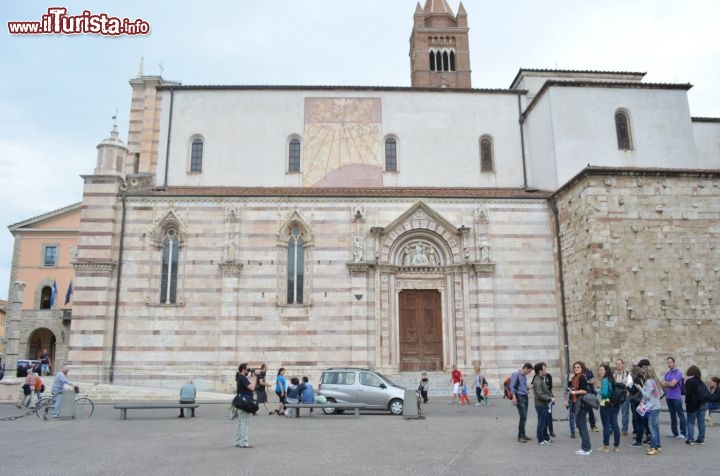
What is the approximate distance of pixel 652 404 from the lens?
1186 cm

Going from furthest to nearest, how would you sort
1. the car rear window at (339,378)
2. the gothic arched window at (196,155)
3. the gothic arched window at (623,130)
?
the gothic arched window at (196,155), the gothic arched window at (623,130), the car rear window at (339,378)

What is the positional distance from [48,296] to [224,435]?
36.7 m

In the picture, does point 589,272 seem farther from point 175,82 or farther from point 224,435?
point 175,82

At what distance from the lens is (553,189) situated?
27.2 meters

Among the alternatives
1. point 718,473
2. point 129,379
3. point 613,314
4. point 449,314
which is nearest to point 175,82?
point 129,379

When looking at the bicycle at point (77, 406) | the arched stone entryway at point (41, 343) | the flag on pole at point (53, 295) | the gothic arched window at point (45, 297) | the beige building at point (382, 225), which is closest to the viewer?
the bicycle at point (77, 406)

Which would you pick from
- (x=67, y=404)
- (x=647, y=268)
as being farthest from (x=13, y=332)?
(x=647, y=268)

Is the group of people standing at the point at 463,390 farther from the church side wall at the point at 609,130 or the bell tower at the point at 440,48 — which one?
the bell tower at the point at 440,48

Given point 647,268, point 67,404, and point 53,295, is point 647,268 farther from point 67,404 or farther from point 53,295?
point 53,295

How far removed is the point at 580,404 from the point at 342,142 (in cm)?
1975

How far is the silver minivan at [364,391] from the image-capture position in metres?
19.5

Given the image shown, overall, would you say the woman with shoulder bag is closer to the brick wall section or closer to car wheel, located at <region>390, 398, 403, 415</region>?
car wheel, located at <region>390, 398, 403, 415</region>

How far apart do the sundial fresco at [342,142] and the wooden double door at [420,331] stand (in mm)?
5852

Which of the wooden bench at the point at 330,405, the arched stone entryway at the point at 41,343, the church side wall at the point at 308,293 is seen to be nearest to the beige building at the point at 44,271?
the arched stone entryway at the point at 41,343
